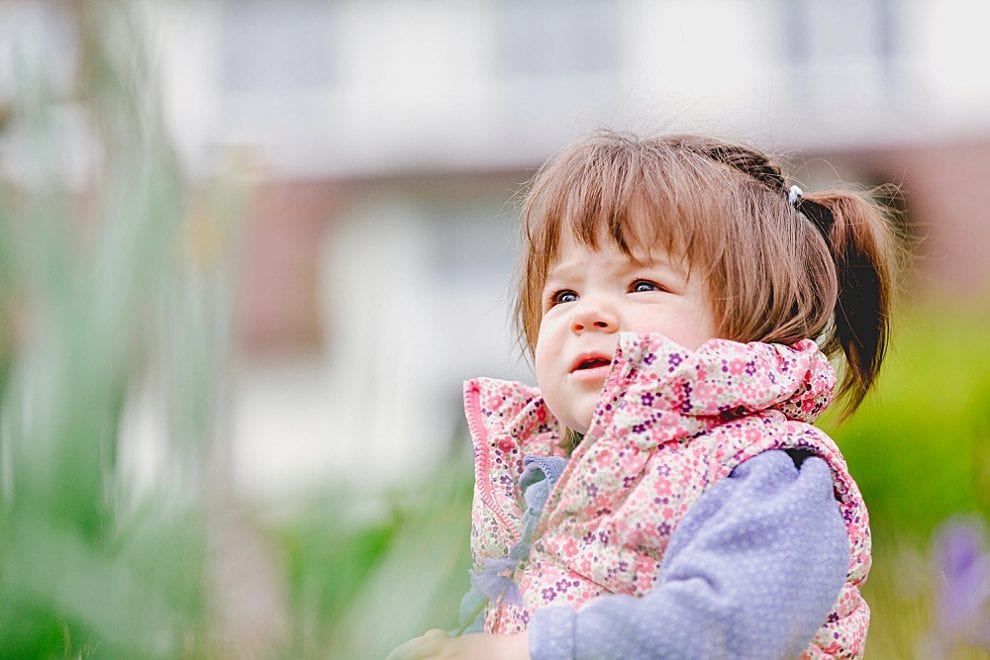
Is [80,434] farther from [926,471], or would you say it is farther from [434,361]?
[434,361]

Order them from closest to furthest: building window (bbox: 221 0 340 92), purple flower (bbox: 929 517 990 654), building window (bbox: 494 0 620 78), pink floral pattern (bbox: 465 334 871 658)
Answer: pink floral pattern (bbox: 465 334 871 658) < purple flower (bbox: 929 517 990 654) < building window (bbox: 494 0 620 78) < building window (bbox: 221 0 340 92)

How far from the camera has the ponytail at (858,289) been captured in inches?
57.3

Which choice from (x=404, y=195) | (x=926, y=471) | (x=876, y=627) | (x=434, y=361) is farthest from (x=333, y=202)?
(x=876, y=627)

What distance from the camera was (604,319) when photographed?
129cm

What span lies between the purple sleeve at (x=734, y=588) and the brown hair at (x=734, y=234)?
227mm

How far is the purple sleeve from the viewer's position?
42.3 inches

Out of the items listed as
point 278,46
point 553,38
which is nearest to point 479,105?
point 553,38

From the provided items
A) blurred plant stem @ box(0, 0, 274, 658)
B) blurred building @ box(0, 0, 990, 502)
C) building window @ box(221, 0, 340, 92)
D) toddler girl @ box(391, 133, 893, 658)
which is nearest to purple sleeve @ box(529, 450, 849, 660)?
toddler girl @ box(391, 133, 893, 658)

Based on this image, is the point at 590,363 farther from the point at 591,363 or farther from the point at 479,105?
the point at 479,105

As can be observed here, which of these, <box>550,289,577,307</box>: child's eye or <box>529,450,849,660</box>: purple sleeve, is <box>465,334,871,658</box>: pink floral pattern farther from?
<box>550,289,577,307</box>: child's eye

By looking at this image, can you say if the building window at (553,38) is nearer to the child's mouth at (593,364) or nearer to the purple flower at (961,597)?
the purple flower at (961,597)

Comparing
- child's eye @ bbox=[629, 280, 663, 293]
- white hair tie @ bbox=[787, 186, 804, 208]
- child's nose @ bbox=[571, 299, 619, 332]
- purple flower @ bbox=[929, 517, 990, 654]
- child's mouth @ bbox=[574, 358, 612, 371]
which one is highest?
white hair tie @ bbox=[787, 186, 804, 208]

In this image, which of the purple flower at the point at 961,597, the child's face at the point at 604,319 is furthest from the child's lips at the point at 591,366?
the purple flower at the point at 961,597

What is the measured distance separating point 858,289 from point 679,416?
0.38 meters
